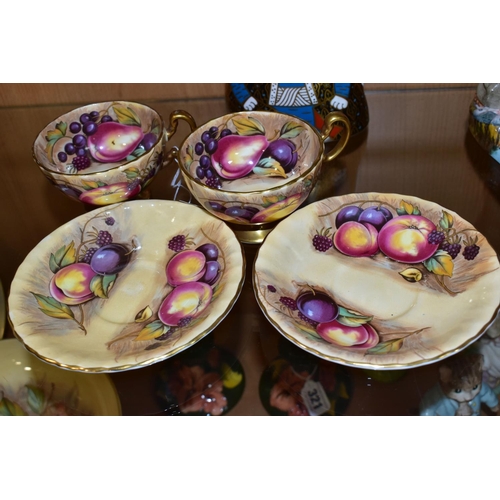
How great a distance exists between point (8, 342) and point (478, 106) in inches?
23.5

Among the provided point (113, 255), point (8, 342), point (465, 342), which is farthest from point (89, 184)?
point (465, 342)

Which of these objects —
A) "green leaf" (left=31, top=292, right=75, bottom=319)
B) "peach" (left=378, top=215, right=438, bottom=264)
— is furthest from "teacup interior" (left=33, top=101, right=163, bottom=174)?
"peach" (left=378, top=215, right=438, bottom=264)

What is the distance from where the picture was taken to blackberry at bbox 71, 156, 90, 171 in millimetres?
732

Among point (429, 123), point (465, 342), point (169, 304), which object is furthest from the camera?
point (429, 123)

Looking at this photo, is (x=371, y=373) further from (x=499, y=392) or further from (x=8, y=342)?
(x=8, y=342)

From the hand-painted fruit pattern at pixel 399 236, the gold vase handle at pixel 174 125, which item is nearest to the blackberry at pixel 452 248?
the hand-painted fruit pattern at pixel 399 236

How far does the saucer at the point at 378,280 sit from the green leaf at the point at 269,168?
0.09 metres

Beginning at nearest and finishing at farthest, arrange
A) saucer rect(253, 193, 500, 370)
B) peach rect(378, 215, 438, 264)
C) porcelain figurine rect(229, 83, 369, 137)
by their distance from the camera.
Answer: saucer rect(253, 193, 500, 370)
peach rect(378, 215, 438, 264)
porcelain figurine rect(229, 83, 369, 137)

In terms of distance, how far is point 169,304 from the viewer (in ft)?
1.87

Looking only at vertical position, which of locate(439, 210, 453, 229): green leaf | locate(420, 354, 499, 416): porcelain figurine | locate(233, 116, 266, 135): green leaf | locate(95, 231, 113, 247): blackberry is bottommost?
locate(420, 354, 499, 416): porcelain figurine

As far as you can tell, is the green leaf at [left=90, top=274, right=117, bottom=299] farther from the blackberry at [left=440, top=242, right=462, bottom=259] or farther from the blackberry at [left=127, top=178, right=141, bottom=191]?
the blackberry at [left=440, top=242, right=462, bottom=259]

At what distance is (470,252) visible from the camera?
556 mm

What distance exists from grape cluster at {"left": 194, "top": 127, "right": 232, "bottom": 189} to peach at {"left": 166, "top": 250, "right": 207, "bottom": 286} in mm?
105

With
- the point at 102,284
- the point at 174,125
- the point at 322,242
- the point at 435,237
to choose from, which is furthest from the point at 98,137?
the point at 435,237
